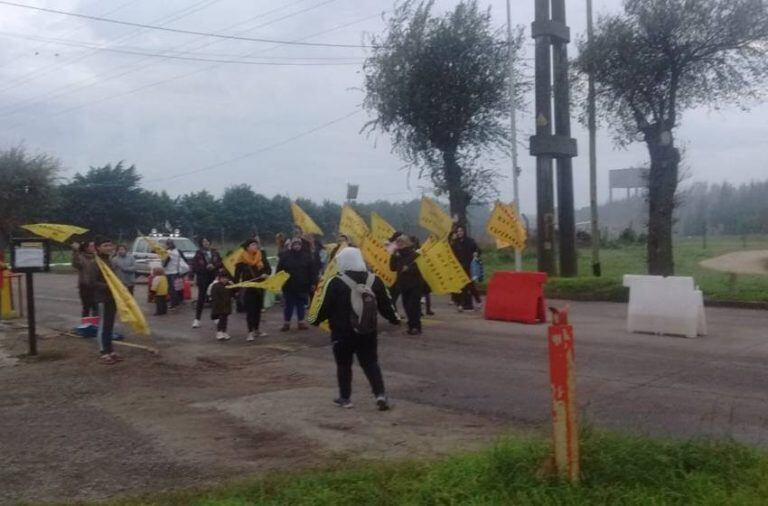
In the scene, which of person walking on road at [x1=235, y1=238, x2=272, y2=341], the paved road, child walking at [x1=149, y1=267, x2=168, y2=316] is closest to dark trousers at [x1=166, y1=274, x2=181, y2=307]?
child walking at [x1=149, y1=267, x2=168, y2=316]

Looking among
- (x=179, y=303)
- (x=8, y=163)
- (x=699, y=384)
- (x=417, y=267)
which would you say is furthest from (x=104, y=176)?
(x=699, y=384)

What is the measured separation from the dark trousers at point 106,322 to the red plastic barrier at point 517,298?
21.7ft

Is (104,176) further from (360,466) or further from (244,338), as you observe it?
(360,466)

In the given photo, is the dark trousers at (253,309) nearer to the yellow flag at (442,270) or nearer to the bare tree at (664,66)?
the yellow flag at (442,270)

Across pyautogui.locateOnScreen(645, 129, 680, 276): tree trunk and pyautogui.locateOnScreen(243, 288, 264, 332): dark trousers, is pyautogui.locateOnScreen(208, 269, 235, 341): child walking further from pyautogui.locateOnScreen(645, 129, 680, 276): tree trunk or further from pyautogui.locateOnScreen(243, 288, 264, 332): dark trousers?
pyautogui.locateOnScreen(645, 129, 680, 276): tree trunk

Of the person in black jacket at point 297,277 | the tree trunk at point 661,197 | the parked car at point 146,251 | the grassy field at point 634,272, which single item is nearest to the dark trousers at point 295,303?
the person in black jacket at point 297,277

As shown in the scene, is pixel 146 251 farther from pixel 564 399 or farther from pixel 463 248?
pixel 564 399

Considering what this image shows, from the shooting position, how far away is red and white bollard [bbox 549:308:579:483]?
18.8ft

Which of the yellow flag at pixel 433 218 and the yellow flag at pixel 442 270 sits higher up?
the yellow flag at pixel 433 218

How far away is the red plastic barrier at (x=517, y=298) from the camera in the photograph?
1537 cm

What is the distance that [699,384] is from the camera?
9.75 m

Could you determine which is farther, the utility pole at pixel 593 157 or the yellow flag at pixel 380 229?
the utility pole at pixel 593 157

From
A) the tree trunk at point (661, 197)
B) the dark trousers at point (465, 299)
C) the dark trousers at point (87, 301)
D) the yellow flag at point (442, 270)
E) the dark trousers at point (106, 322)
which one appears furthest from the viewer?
the tree trunk at point (661, 197)

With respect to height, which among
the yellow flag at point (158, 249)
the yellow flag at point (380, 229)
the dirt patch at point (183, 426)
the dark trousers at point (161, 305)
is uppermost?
the yellow flag at point (380, 229)
